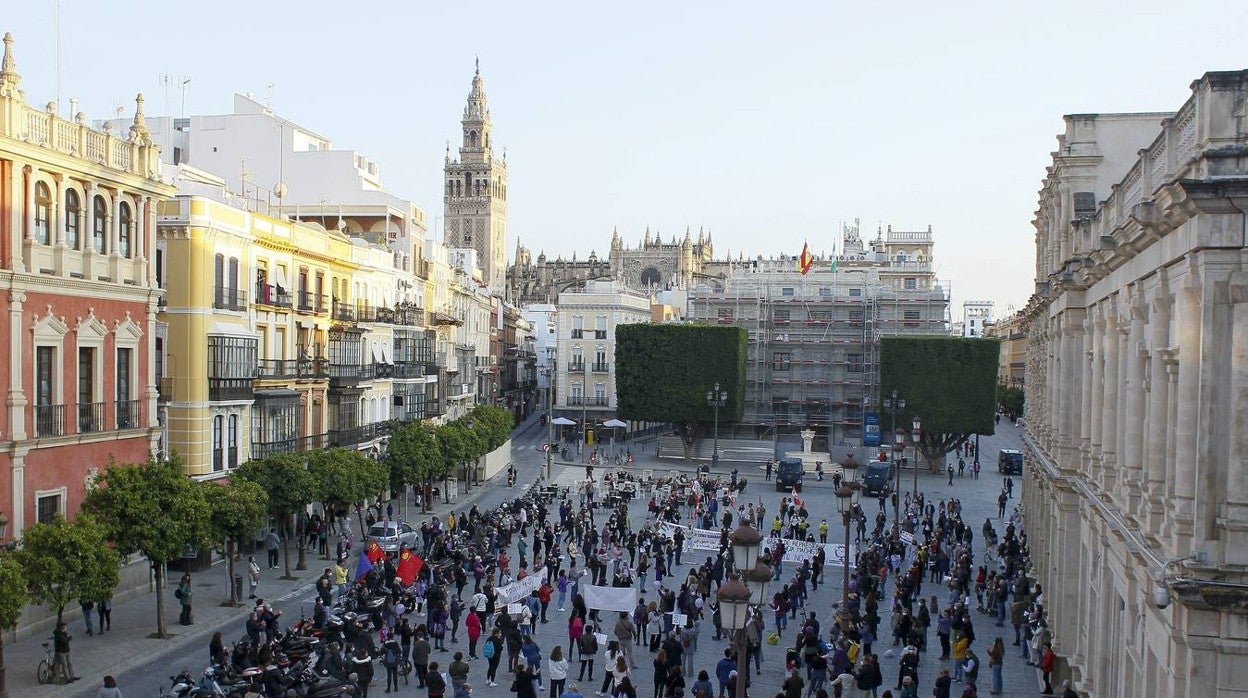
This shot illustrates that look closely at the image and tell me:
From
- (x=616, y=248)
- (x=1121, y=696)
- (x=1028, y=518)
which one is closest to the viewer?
(x=1121, y=696)

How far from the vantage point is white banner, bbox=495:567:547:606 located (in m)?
28.1

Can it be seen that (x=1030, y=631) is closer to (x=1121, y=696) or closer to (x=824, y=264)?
(x=1121, y=696)

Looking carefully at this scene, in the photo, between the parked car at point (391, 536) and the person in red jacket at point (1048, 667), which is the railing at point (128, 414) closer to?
the parked car at point (391, 536)

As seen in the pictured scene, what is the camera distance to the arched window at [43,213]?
27.0 meters

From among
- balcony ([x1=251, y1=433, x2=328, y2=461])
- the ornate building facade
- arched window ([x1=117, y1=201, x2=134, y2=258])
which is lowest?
balcony ([x1=251, y1=433, x2=328, y2=461])

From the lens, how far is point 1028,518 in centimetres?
4166

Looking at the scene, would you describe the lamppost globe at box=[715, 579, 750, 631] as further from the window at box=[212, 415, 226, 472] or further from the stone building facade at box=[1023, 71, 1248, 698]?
the window at box=[212, 415, 226, 472]

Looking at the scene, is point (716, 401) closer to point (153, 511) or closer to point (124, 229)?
point (124, 229)

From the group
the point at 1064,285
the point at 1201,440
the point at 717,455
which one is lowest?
the point at 717,455

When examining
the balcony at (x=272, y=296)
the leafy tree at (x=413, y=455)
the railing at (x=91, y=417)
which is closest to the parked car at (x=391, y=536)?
the leafy tree at (x=413, y=455)

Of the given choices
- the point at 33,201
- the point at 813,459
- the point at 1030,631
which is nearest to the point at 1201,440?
the point at 1030,631

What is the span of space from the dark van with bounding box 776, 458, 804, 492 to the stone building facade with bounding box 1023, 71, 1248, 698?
3305 centimetres

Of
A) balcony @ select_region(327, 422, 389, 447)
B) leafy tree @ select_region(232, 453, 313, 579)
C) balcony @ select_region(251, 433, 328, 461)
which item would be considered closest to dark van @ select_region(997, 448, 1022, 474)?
balcony @ select_region(327, 422, 389, 447)

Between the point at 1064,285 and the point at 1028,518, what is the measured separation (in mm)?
17352
